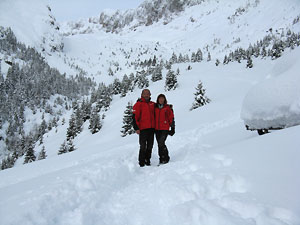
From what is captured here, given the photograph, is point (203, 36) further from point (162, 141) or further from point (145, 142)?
point (145, 142)

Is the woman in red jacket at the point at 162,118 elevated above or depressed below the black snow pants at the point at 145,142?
above

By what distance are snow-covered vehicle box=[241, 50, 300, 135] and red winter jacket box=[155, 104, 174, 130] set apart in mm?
2169

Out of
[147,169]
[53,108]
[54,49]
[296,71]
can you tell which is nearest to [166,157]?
[147,169]

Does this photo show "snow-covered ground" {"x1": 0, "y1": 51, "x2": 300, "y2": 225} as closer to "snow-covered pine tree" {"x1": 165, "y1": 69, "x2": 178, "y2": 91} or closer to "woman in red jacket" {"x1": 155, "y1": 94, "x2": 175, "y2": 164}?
"woman in red jacket" {"x1": 155, "y1": 94, "x2": 175, "y2": 164}

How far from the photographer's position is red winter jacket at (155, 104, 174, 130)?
4711 mm

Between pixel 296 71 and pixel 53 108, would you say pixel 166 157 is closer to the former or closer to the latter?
pixel 296 71

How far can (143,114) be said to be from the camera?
15.3ft

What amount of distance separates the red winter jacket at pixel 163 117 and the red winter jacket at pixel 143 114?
0.13m

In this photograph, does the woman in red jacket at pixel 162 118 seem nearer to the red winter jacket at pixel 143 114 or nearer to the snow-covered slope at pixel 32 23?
the red winter jacket at pixel 143 114

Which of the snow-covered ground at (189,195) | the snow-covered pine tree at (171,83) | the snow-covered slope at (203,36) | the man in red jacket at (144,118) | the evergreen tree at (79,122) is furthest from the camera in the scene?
the snow-covered slope at (203,36)

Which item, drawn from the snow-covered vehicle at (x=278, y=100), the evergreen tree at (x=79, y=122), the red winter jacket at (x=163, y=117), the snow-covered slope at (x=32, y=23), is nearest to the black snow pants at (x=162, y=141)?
the red winter jacket at (x=163, y=117)

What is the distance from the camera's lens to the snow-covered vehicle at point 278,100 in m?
3.76

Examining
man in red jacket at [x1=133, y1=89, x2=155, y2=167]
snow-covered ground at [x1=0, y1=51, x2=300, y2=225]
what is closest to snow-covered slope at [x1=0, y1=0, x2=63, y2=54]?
man in red jacket at [x1=133, y1=89, x2=155, y2=167]

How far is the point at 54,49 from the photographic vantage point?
9312 centimetres
